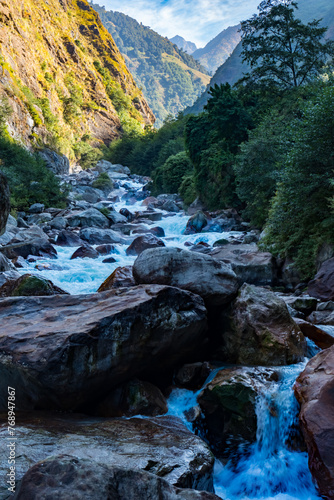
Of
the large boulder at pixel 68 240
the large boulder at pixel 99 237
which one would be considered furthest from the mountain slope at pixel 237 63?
the large boulder at pixel 68 240

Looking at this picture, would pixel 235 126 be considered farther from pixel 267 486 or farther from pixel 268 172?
pixel 267 486

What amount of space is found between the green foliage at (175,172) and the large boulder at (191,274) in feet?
88.4

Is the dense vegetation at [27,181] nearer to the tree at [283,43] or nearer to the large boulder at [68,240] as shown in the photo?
the large boulder at [68,240]

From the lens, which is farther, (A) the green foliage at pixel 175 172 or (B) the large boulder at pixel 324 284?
(A) the green foliage at pixel 175 172

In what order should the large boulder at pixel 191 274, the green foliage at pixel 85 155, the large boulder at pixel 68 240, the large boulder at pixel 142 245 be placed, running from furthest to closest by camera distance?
the green foliage at pixel 85 155 < the large boulder at pixel 68 240 < the large boulder at pixel 142 245 < the large boulder at pixel 191 274

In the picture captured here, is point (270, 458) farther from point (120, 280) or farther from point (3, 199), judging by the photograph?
point (3, 199)

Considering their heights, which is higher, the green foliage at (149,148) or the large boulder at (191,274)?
the green foliage at (149,148)

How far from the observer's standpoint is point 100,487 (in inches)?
73.1

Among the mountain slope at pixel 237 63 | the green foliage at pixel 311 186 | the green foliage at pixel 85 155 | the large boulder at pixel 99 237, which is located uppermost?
the mountain slope at pixel 237 63

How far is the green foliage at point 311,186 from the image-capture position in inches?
376

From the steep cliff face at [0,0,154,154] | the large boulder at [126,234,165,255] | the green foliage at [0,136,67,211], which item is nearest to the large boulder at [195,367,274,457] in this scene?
the large boulder at [126,234,165,255]

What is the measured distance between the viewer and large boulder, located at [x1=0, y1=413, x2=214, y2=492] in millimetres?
2770

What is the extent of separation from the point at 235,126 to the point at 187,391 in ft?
65.4

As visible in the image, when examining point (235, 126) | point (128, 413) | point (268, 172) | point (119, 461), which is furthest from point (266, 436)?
point (235, 126)
